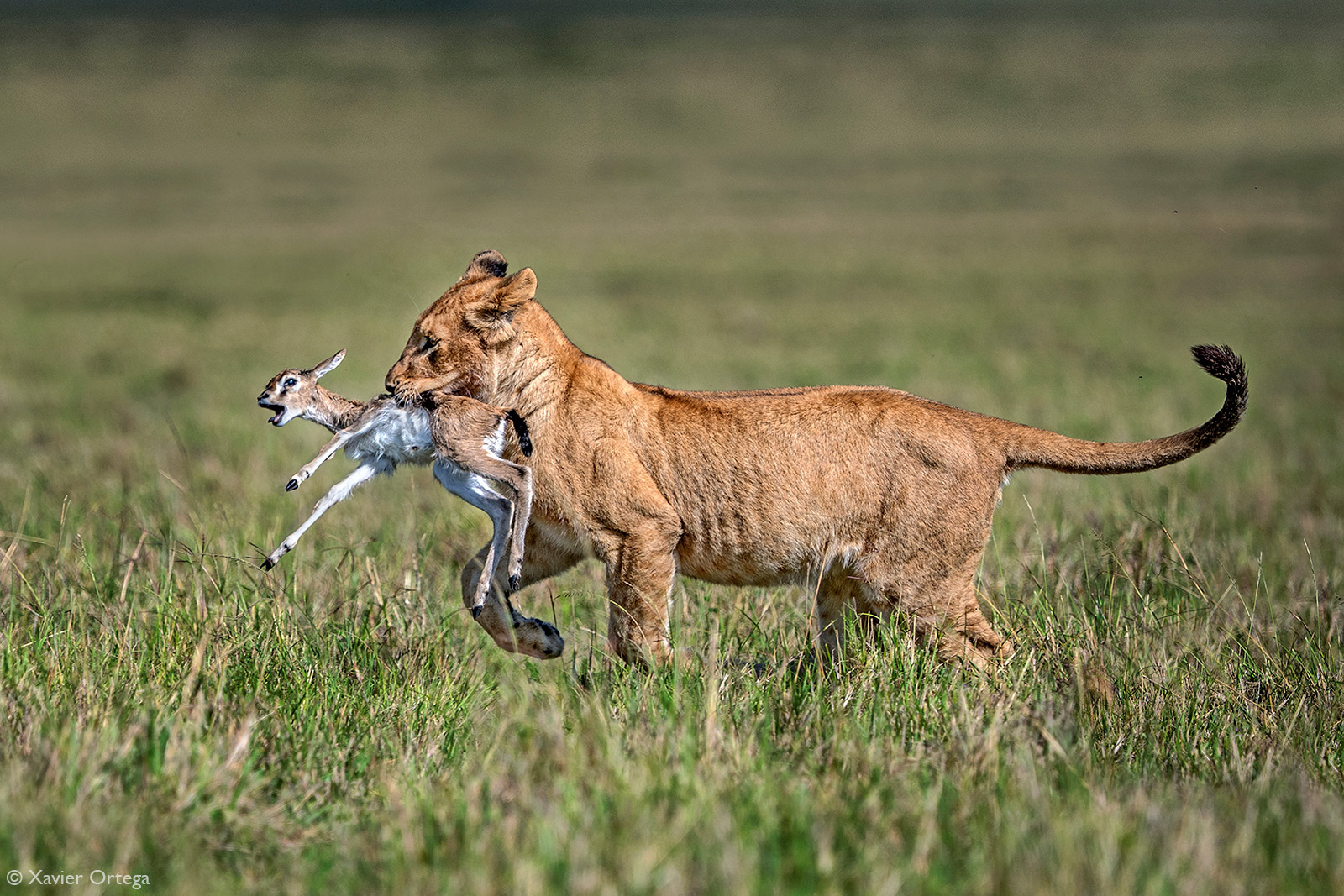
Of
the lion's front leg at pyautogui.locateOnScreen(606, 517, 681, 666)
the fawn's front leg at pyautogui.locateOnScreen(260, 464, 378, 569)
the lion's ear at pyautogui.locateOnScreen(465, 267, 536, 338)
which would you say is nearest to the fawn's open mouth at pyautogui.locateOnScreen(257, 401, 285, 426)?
the fawn's front leg at pyautogui.locateOnScreen(260, 464, 378, 569)

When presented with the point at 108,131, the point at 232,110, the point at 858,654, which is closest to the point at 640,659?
the point at 858,654

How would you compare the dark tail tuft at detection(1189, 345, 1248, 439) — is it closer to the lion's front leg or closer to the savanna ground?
the savanna ground

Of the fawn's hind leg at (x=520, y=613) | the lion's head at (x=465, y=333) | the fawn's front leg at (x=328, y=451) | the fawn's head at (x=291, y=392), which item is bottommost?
the fawn's hind leg at (x=520, y=613)

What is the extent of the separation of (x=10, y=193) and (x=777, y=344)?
40608mm

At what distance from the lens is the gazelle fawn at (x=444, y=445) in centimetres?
475

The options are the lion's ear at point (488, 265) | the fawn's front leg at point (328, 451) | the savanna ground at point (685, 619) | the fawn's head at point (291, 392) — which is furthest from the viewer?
the lion's ear at point (488, 265)

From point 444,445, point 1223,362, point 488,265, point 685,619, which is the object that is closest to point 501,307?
point 488,265

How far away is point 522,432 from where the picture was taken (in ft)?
16.4

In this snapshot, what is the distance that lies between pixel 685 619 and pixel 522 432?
103cm

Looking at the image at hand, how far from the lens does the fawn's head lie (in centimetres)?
489

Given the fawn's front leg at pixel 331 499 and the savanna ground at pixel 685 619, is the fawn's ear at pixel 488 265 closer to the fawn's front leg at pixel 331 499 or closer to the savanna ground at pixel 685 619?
the fawn's front leg at pixel 331 499

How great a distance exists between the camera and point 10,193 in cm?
4891

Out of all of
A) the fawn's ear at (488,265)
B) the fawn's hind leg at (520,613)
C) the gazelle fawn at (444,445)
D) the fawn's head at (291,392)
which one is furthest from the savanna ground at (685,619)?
the fawn's ear at (488,265)

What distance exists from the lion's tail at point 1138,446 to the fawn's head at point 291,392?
2599 mm
